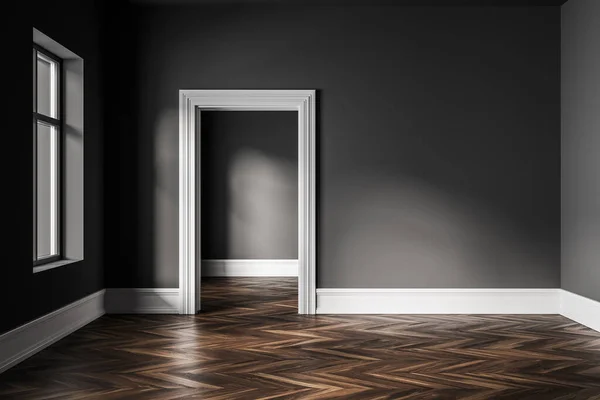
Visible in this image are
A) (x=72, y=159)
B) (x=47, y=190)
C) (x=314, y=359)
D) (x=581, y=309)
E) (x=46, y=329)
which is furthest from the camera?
(x=581, y=309)

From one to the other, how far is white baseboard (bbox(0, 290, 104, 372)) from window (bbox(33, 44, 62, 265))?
Answer: 1.57 ft

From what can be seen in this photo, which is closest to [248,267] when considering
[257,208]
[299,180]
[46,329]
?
A: [257,208]

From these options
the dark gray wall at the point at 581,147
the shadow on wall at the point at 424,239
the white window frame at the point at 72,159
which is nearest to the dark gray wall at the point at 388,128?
the shadow on wall at the point at 424,239

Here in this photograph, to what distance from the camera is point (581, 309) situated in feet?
20.0

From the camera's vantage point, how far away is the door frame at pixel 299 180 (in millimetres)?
6590

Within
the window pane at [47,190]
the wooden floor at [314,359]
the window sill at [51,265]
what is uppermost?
the window pane at [47,190]

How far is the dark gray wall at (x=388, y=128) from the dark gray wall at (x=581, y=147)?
0.17m

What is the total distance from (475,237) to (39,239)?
13.4 ft

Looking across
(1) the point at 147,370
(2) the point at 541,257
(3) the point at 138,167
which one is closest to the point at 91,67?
(3) the point at 138,167

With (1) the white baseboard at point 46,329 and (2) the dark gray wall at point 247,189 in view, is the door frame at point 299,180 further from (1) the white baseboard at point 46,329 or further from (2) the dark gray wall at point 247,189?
(2) the dark gray wall at point 247,189

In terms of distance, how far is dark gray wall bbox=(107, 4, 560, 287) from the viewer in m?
6.64

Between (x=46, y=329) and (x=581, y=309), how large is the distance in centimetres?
466

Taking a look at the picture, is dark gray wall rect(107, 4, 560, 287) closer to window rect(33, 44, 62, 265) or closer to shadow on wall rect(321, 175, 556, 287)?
shadow on wall rect(321, 175, 556, 287)

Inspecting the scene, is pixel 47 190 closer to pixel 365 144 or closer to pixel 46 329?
pixel 46 329
